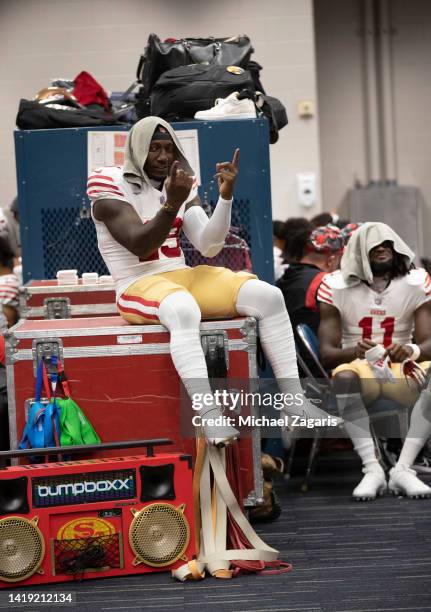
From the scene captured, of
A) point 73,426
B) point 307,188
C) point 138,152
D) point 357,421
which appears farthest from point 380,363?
point 307,188

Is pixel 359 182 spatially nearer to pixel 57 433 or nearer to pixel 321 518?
pixel 321 518

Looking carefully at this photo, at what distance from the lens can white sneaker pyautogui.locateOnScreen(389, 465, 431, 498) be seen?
470 cm

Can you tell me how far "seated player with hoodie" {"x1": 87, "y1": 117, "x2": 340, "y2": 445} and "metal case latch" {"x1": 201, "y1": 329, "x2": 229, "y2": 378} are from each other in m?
0.09

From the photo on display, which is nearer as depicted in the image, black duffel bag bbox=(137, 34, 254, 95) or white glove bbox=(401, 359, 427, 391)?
white glove bbox=(401, 359, 427, 391)

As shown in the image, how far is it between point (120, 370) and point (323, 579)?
100 cm

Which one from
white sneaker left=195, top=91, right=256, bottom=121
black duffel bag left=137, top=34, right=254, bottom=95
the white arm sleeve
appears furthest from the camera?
black duffel bag left=137, top=34, right=254, bottom=95

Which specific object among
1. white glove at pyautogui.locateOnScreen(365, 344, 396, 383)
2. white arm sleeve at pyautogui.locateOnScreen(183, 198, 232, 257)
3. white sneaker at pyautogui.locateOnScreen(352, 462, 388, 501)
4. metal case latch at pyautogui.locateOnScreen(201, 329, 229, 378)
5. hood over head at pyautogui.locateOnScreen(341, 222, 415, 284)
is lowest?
white sneaker at pyautogui.locateOnScreen(352, 462, 388, 501)

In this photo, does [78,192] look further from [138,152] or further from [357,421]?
[357,421]

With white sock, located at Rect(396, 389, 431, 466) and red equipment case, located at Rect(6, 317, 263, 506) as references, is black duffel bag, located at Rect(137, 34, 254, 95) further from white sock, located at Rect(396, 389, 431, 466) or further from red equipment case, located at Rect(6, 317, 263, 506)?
red equipment case, located at Rect(6, 317, 263, 506)

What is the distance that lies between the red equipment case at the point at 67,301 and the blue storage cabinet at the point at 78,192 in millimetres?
548

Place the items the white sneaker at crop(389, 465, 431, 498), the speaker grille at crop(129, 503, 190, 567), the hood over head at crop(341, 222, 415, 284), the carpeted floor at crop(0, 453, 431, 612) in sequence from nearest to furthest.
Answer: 1. the carpeted floor at crop(0, 453, 431, 612)
2. the speaker grille at crop(129, 503, 190, 567)
3. the white sneaker at crop(389, 465, 431, 498)
4. the hood over head at crop(341, 222, 415, 284)

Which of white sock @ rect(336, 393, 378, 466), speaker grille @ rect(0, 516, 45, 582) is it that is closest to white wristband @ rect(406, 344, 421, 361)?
white sock @ rect(336, 393, 378, 466)

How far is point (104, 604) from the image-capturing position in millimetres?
3328

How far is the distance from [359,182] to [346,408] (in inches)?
251
